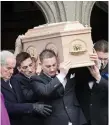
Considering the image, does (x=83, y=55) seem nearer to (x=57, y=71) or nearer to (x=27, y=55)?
(x=57, y=71)

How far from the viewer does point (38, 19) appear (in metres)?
11.3

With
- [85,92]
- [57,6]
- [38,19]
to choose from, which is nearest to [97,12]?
[38,19]

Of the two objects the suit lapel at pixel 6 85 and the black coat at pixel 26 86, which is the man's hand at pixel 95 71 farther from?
the suit lapel at pixel 6 85

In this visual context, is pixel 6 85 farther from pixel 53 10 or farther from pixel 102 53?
pixel 53 10

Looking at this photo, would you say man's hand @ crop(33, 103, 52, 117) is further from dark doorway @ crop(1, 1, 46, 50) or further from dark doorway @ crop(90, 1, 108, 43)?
dark doorway @ crop(90, 1, 108, 43)

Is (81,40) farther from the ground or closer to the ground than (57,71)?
farther from the ground

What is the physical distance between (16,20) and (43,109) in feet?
27.7

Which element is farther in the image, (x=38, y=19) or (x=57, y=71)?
(x=38, y=19)

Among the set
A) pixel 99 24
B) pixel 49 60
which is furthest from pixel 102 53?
pixel 99 24

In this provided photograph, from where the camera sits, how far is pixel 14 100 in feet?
11.0

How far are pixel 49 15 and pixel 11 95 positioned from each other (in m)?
4.61

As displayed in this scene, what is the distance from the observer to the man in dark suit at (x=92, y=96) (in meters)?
3.38

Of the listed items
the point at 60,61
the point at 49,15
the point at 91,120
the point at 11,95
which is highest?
the point at 49,15

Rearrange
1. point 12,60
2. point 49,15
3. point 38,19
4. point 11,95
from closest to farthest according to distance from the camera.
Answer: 1. point 12,60
2. point 11,95
3. point 49,15
4. point 38,19
